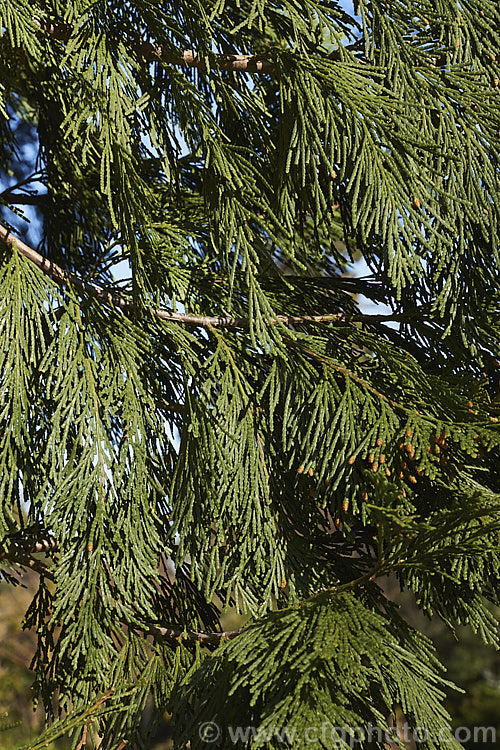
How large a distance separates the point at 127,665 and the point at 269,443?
79 centimetres

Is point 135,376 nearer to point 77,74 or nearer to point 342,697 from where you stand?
point 77,74

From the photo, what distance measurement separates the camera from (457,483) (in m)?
1.69

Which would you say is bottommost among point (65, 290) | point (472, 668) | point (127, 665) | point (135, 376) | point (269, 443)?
point (472, 668)

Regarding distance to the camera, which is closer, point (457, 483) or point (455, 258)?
point (457, 483)

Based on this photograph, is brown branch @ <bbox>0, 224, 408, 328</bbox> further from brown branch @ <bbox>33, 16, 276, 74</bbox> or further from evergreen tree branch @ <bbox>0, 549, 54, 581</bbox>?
evergreen tree branch @ <bbox>0, 549, 54, 581</bbox>

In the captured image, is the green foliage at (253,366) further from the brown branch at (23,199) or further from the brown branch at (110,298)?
the brown branch at (23,199)

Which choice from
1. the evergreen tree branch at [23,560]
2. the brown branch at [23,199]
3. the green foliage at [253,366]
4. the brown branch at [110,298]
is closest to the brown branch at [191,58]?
the green foliage at [253,366]

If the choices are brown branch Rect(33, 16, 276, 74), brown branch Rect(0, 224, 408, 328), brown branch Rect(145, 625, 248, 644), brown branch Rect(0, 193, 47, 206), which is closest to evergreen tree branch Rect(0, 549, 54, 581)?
A: brown branch Rect(145, 625, 248, 644)

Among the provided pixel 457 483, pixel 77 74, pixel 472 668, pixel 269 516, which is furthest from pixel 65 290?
pixel 472 668

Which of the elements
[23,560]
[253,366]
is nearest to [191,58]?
[253,366]

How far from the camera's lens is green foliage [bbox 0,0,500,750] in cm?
167

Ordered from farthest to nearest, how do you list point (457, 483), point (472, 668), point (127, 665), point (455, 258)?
point (472, 668) < point (127, 665) < point (455, 258) < point (457, 483)

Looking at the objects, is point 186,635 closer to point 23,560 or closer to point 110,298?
point 23,560

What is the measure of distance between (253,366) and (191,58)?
89 centimetres
